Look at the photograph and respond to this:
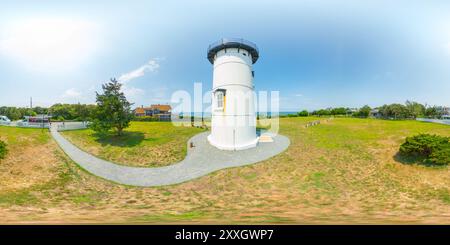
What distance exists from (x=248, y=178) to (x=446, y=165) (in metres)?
9.68

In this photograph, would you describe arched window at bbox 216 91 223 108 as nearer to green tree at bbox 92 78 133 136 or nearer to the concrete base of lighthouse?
the concrete base of lighthouse

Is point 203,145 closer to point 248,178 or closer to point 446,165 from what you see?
point 248,178

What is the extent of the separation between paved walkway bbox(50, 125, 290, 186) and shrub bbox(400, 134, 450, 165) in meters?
7.21

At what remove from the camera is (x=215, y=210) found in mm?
6180

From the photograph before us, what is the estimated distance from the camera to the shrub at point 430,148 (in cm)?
963

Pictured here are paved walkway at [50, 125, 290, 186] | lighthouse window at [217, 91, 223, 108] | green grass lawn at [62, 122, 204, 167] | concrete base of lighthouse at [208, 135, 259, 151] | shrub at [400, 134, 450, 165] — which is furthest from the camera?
lighthouse window at [217, 91, 223, 108]

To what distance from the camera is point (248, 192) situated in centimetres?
835

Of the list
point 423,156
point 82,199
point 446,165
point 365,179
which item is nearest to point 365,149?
point 423,156

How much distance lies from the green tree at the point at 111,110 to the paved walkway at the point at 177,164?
100 inches

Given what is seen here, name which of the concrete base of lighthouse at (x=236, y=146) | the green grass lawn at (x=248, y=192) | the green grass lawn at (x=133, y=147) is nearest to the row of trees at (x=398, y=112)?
the green grass lawn at (x=248, y=192)

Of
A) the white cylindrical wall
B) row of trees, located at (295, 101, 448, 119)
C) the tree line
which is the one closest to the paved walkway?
the white cylindrical wall

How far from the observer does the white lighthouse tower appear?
15266 mm

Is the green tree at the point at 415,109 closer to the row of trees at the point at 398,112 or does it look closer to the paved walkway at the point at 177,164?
the row of trees at the point at 398,112

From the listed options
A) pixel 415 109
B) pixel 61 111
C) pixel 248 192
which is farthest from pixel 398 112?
pixel 61 111
